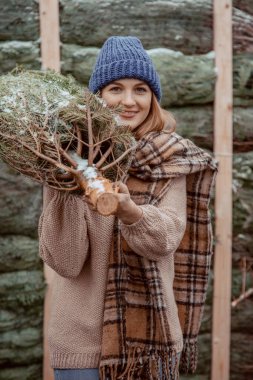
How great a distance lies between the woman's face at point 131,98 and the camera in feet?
7.13

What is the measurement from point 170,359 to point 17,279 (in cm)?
128

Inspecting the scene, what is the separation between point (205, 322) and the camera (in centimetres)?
354

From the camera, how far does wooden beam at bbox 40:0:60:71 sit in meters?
3.13

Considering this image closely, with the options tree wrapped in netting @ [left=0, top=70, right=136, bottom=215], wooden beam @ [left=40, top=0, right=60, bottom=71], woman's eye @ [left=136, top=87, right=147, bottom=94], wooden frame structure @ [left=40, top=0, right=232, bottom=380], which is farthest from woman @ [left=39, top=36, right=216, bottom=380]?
wooden frame structure @ [left=40, top=0, right=232, bottom=380]

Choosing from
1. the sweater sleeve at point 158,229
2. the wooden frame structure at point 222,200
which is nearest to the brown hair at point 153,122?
the sweater sleeve at point 158,229

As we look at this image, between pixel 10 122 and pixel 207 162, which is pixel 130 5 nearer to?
pixel 207 162

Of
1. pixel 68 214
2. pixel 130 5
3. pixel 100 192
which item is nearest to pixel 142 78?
pixel 68 214

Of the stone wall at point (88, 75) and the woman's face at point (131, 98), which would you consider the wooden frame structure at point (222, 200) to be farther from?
the woman's face at point (131, 98)

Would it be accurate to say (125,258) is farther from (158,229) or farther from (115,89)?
(115,89)

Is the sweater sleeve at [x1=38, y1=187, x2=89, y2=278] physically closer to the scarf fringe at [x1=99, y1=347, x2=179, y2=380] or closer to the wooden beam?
the scarf fringe at [x1=99, y1=347, x2=179, y2=380]

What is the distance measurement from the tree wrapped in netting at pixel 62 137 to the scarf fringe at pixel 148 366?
24.2 inches

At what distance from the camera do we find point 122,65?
86.5 inches

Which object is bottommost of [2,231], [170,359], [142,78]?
[170,359]

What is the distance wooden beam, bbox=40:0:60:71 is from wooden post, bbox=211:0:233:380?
2.64 feet
